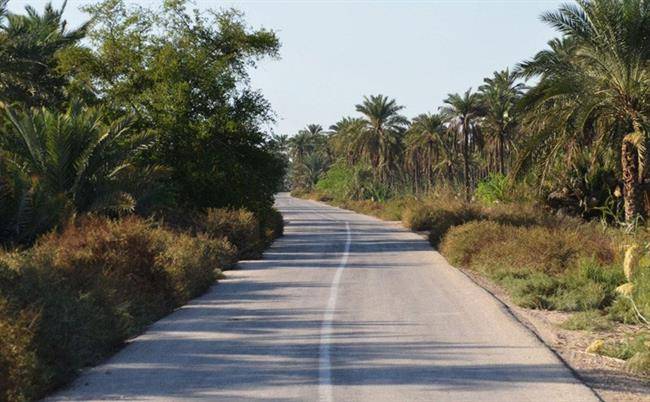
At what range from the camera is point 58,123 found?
23.6m

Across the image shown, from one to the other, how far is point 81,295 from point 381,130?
77.2m

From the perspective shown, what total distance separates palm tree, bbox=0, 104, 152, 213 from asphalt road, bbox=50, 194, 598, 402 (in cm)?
686

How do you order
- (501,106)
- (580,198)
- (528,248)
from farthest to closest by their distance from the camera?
(501,106) → (580,198) → (528,248)

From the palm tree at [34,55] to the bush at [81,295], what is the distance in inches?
454

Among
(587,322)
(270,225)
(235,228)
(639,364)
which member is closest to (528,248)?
(587,322)

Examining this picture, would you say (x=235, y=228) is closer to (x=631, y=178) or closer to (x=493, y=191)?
(x=631, y=178)

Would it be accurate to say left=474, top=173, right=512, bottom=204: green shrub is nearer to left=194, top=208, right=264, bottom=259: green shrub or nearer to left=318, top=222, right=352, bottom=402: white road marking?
left=194, top=208, right=264, bottom=259: green shrub

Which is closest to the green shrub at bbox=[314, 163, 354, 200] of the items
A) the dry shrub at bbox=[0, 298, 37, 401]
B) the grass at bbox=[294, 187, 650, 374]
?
the grass at bbox=[294, 187, 650, 374]

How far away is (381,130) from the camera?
8775cm

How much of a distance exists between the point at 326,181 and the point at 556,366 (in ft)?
362

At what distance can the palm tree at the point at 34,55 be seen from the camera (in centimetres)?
2800

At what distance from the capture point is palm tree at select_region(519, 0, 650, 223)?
23.2 m

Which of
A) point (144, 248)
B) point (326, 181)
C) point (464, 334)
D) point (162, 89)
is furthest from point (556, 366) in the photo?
point (326, 181)

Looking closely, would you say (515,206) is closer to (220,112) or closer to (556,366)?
(220,112)
